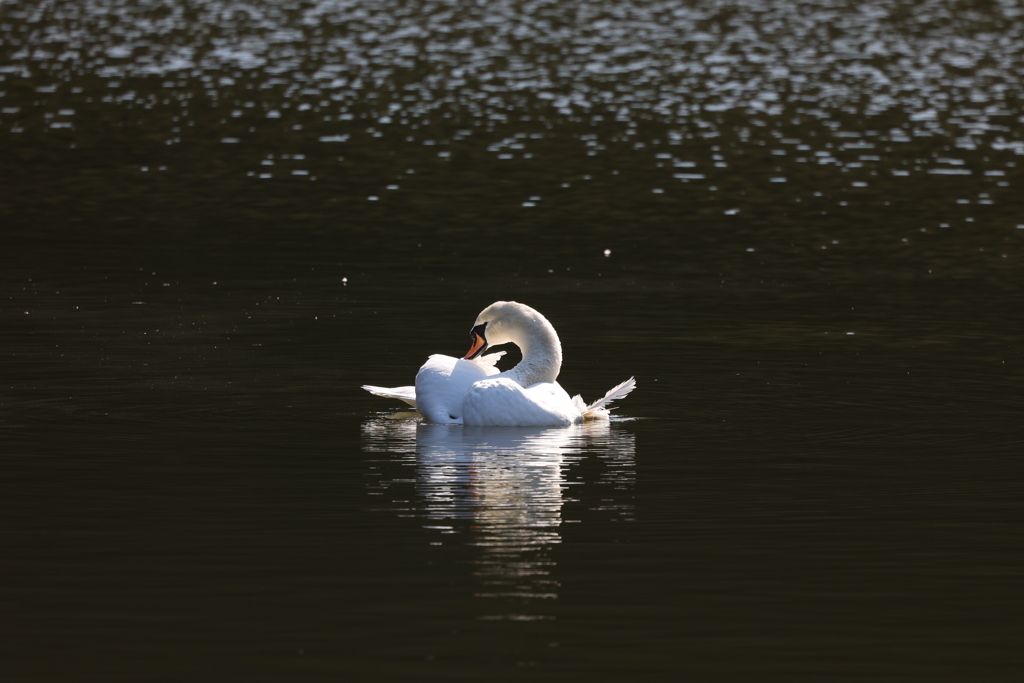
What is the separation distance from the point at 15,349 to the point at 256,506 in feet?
22.0

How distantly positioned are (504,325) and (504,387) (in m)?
1.23

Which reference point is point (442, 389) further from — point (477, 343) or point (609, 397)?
point (609, 397)

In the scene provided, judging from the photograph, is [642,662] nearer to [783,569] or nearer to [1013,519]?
[783,569]

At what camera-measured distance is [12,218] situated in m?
26.3

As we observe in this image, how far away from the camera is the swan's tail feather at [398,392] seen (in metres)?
14.1

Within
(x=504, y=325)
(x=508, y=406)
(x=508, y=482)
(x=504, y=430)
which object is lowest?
(x=508, y=482)

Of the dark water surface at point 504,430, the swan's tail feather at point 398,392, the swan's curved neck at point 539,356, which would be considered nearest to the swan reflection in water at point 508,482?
the dark water surface at point 504,430

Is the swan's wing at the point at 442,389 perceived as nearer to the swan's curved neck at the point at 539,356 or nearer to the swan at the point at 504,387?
the swan at the point at 504,387

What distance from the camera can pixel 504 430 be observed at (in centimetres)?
1354

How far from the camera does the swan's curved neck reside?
565 inches

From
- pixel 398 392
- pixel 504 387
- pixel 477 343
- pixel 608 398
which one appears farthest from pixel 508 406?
pixel 477 343

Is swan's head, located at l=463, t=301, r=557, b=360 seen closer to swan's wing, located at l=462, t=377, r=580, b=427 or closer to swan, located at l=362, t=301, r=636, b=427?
swan, located at l=362, t=301, r=636, b=427

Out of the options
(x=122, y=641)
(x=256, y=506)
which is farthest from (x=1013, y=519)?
(x=122, y=641)

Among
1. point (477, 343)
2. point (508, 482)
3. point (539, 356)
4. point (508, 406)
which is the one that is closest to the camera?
point (508, 482)
